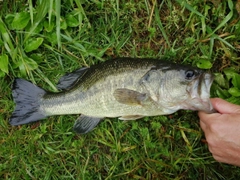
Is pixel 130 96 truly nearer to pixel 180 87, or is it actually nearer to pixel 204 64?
pixel 180 87

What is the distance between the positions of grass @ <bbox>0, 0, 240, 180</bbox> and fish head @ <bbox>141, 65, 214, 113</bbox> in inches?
17.9

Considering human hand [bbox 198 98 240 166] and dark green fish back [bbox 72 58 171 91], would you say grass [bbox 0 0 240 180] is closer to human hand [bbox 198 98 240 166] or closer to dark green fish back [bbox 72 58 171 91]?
dark green fish back [bbox 72 58 171 91]

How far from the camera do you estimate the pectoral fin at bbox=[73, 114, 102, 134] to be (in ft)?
11.5

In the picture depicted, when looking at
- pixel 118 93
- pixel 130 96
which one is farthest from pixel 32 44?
pixel 130 96

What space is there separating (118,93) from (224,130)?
3.39 ft

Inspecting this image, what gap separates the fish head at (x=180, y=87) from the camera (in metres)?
3.02

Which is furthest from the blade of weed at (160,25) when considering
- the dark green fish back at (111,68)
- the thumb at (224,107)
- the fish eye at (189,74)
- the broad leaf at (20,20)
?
the broad leaf at (20,20)

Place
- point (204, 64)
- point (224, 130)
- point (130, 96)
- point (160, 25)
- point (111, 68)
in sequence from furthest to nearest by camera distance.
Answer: point (160, 25), point (204, 64), point (111, 68), point (130, 96), point (224, 130)

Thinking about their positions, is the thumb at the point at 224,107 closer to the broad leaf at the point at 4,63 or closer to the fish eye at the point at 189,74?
the fish eye at the point at 189,74

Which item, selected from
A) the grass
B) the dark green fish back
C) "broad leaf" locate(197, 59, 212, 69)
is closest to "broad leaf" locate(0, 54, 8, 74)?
the grass

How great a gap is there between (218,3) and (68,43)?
66.8 inches

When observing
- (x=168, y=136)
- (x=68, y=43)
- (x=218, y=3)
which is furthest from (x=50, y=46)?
(x=218, y=3)

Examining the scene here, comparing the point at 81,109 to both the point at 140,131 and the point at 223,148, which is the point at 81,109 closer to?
the point at 140,131

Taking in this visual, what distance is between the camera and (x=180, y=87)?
3078mm
